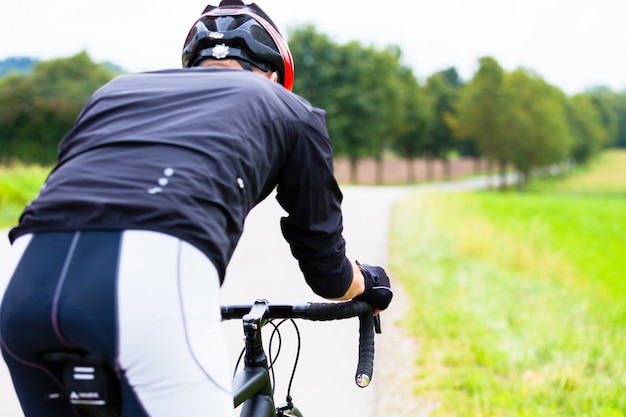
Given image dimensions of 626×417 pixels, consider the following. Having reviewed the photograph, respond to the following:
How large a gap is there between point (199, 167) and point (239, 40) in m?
0.61

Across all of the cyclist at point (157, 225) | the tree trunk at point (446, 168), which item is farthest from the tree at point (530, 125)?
the cyclist at point (157, 225)

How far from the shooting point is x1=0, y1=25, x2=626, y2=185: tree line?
34.2 m

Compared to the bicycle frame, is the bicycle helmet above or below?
above

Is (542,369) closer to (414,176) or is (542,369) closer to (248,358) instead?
(248,358)

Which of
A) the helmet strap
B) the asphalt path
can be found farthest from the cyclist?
the asphalt path

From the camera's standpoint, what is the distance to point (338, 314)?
214cm

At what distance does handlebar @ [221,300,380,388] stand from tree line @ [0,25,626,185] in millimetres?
29635

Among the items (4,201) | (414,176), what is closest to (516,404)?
(4,201)

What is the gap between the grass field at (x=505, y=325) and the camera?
4.27m

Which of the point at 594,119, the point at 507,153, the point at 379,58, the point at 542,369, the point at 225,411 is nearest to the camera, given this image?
the point at 225,411

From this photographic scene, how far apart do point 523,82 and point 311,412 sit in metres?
52.6

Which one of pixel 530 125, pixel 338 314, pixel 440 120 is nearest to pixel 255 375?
pixel 338 314

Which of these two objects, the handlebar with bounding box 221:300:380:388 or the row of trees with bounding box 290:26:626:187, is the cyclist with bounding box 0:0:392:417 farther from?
the row of trees with bounding box 290:26:626:187

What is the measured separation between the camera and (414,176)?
60906 millimetres
